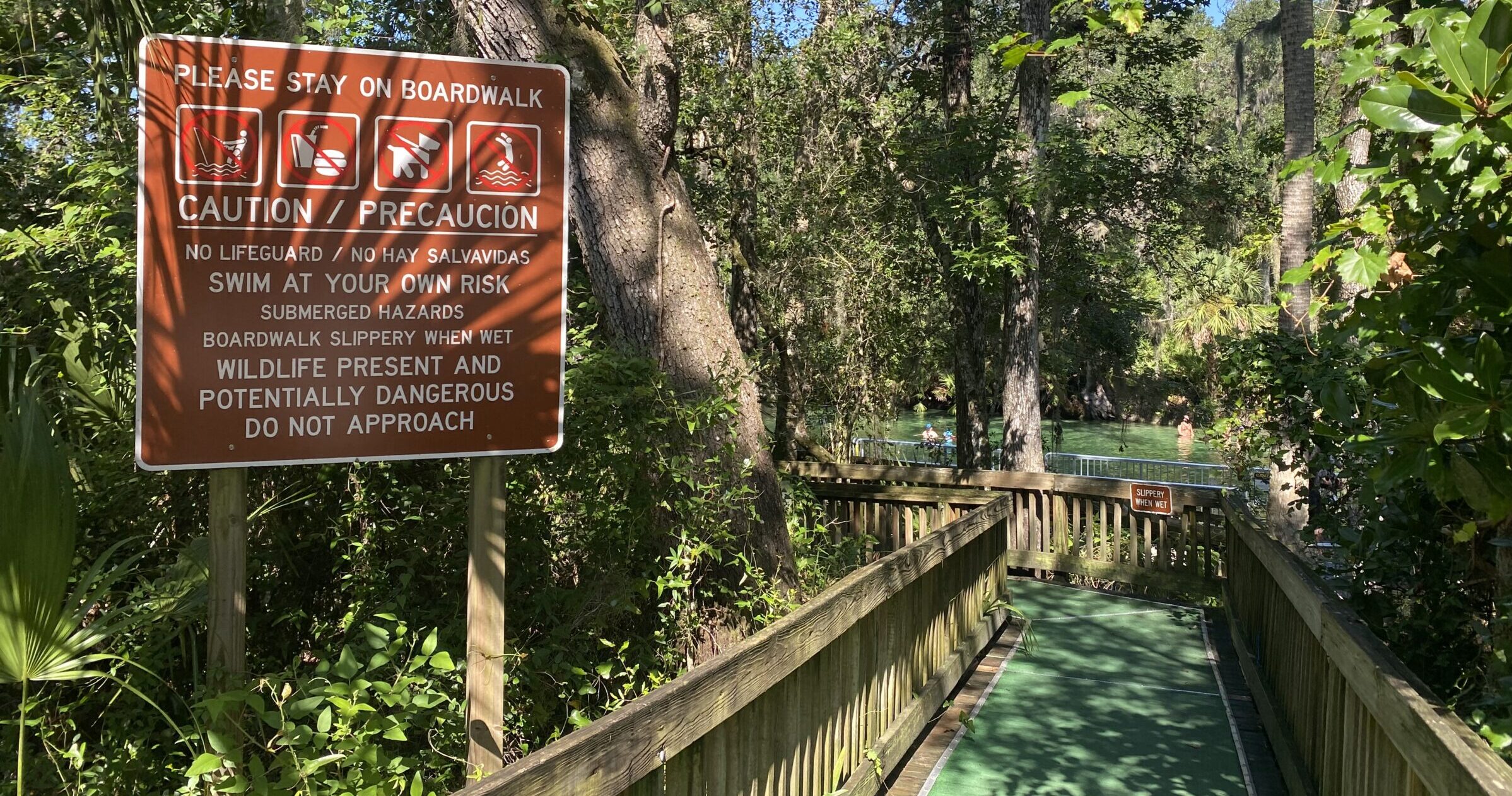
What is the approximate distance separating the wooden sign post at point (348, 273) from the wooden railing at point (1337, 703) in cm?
227

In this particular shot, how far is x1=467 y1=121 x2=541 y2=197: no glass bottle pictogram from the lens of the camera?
3.11m

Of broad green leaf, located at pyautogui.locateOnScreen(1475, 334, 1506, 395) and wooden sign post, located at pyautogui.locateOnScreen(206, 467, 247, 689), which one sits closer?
broad green leaf, located at pyautogui.locateOnScreen(1475, 334, 1506, 395)

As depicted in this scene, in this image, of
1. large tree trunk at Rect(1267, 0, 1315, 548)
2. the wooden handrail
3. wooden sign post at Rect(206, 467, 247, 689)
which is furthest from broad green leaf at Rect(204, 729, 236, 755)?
large tree trunk at Rect(1267, 0, 1315, 548)

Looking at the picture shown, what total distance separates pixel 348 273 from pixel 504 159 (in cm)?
55

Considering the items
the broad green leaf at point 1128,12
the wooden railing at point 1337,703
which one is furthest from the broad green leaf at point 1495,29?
the wooden railing at point 1337,703

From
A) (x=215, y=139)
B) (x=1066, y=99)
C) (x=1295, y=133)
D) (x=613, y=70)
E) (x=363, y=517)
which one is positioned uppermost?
(x=1295, y=133)

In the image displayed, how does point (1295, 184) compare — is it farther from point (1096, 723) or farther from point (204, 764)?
point (204, 764)

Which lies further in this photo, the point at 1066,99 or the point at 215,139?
the point at 1066,99

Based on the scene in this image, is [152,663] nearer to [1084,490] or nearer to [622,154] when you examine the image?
[622,154]

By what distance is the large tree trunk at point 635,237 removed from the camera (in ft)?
15.9

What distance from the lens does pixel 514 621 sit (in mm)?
4352

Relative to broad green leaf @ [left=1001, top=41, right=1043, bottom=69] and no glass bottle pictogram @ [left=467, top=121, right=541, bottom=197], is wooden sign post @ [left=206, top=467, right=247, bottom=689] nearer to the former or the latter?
no glass bottle pictogram @ [left=467, top=121, right=541, bottom=197]

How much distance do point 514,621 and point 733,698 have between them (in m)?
1.32

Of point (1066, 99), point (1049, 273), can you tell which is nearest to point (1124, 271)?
point (1049, 273)
